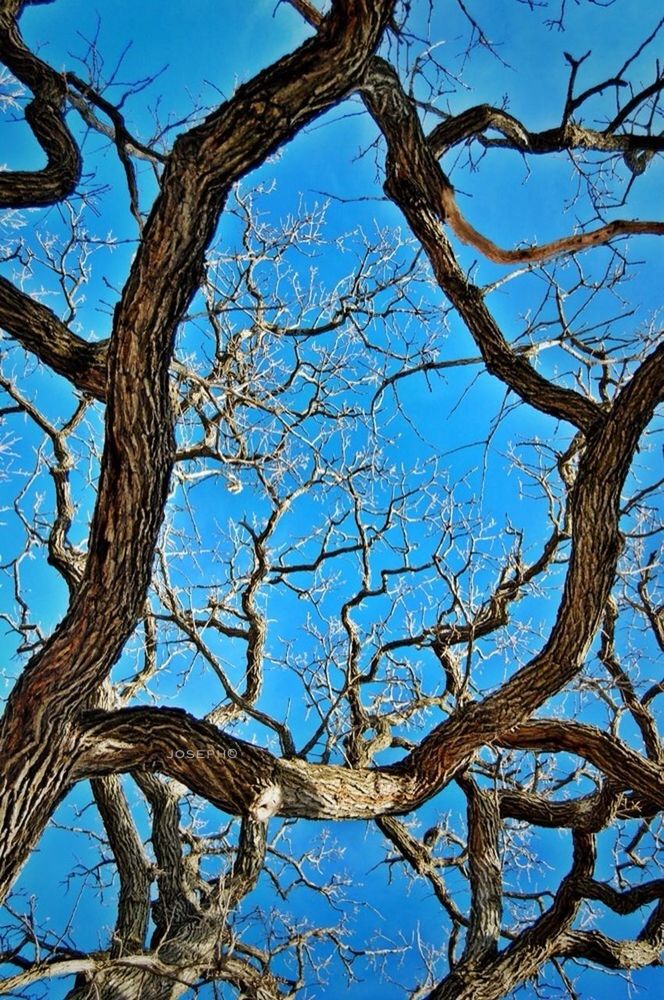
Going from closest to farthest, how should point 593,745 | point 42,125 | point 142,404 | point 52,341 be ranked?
point 142,404
point 52,341
point 42,125
point 593,745

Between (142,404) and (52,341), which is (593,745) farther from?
(52,341)

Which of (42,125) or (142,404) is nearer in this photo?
(142,404)

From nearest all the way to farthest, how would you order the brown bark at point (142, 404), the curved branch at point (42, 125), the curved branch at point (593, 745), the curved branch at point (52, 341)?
the brown bark at point (142, 404) < the curved branch at point (52, 341) < the curved branch at point (42, 125) < the curved branch at point (593, 745)

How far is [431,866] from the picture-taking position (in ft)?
21.6

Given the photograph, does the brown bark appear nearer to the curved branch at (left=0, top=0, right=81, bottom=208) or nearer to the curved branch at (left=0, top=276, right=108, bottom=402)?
the curved branch at (left=0, top=276, right=108, bottom=402)

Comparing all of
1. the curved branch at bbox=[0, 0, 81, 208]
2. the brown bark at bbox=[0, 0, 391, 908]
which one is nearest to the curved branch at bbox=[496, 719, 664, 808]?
the brown bark at bbox=[0, 0, 391, 908]

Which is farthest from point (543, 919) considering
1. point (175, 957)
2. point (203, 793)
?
point (203, 793)

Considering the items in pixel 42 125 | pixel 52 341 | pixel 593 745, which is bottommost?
pixel 593 745

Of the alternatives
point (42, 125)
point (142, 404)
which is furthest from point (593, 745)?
point (42, 125)

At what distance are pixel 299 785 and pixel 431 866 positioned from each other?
2997 mm

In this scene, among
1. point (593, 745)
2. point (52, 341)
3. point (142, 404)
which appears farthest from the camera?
point (593, 745)

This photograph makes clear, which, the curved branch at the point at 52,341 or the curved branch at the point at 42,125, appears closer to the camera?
the curved branch at the point at 52,341

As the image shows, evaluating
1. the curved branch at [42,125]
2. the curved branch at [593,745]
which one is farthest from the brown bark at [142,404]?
the curved branch at [593,745]

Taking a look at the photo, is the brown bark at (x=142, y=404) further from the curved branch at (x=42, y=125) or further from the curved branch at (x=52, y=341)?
the curved branch at (x=42, y=125)
